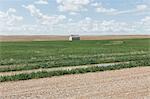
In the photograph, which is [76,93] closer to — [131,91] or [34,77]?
[131,91]

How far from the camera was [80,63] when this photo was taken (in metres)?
24.8

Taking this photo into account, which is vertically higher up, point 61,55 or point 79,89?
point 79,89

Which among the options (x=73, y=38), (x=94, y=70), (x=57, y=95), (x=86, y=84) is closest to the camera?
(x=57, y=95)

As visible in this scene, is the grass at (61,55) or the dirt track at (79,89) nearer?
the dirt track at (79,89)

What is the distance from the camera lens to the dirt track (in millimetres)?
11414

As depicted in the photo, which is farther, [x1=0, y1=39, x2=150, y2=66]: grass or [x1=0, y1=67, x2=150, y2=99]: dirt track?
[x1=0, y1=39, x2=150, y2=66]: grass

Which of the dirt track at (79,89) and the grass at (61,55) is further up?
the dirt track at (79,89)

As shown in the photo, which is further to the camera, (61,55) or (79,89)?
(61,55)

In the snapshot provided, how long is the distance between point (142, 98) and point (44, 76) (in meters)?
7.26

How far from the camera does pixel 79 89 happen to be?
499 inches

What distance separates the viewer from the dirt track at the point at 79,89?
11414 millimetres

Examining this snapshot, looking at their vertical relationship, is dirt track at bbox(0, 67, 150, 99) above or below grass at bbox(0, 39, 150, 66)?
above

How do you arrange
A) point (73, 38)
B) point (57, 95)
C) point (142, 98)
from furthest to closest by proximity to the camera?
point (73, 38), point (57, 95), point (142, 98)

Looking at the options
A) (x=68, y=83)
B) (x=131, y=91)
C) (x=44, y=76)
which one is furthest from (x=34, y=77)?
(x=131, y=91)
